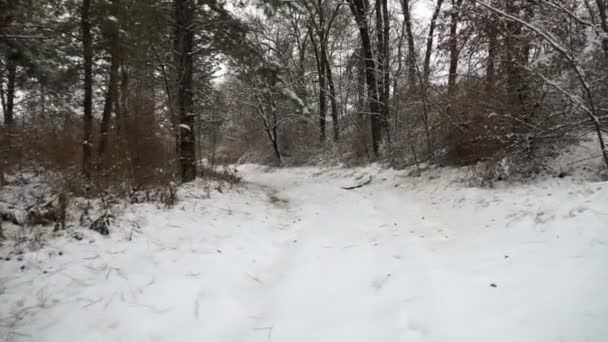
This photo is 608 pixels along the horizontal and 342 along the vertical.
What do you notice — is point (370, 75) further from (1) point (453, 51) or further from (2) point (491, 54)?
(2) point (491, 54)

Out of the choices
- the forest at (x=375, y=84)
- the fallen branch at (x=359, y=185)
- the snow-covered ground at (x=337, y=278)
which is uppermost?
the forest at (x=375, y=84)

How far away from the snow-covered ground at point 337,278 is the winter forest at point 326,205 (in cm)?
2

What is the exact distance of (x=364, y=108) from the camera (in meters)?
13.1

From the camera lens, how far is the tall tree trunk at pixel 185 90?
24.9 ft

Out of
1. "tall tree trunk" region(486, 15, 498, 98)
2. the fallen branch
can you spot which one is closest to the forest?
"tall tree trunk" region(486, 15, 498, 98)

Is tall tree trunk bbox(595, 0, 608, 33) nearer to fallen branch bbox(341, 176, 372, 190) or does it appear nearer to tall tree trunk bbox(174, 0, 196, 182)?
fallen branch bbox(341, 176, 372, 190)

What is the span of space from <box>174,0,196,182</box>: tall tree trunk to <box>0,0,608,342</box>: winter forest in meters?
0.05

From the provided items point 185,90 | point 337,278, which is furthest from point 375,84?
point 337,278

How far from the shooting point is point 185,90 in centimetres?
779

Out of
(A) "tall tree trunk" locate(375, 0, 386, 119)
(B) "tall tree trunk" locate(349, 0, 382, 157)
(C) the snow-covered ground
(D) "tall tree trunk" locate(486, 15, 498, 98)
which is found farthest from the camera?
(B) "tall tree trunk" locate(349, 0, 382, 157)

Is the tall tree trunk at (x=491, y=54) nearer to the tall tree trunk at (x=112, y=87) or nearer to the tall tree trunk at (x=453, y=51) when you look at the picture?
the tall tree trunk at (x=453, y=51)

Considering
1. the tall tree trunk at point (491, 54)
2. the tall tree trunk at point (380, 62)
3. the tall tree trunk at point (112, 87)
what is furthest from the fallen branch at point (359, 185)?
the tall tree trunk at point (112, 87)

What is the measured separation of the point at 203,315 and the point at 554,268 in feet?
9.40

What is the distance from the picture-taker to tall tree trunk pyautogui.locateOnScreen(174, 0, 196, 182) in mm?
7590
